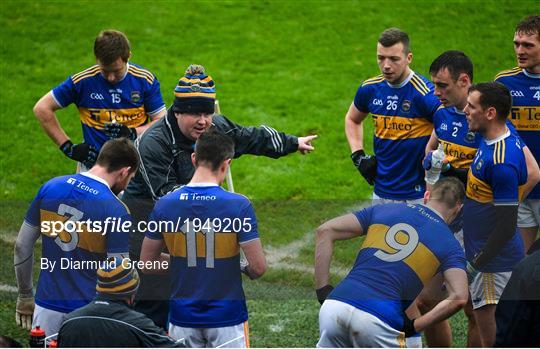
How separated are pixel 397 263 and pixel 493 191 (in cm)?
122

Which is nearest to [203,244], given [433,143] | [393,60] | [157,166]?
[157,166]

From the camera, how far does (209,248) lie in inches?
248

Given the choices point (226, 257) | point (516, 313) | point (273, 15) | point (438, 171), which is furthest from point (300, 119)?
point (516, 313)

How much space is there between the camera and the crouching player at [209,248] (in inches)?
247

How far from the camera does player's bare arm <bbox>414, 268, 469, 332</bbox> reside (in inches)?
244

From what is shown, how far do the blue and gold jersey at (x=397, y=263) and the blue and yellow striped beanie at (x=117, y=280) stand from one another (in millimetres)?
1322

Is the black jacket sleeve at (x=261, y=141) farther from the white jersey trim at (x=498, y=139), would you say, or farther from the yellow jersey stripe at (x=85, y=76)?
the yellow jersey stripe at (x=85, y=76)

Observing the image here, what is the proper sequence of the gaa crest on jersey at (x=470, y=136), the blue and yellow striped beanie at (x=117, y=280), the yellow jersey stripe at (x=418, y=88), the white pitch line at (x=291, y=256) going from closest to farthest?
the blue and yellow striped beanie at (x=117, y=280) → the gaa crest on jersey at (x=470, y=136) → the yellow jersey stripe at (x=418, y=88) → the white pitch line at (x=291, y=256)

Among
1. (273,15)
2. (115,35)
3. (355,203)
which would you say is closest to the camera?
(115,35)

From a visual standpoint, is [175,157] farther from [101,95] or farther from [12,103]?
[12,103]

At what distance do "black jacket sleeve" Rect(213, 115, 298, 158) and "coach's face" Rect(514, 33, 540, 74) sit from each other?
2015 mm

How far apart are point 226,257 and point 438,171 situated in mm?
2144

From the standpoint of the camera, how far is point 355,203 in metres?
12.1

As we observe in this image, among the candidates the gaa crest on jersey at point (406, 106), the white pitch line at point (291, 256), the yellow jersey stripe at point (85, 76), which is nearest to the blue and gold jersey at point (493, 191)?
the gaa crest on jersey at point (406, 106)
